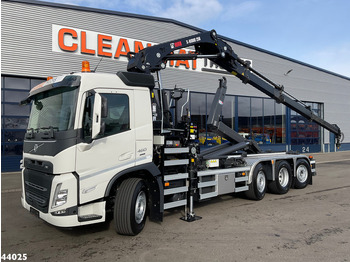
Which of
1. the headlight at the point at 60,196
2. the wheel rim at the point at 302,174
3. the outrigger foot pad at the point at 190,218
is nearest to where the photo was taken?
the headlight at the point at 60,196

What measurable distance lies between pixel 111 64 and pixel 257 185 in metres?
10.5

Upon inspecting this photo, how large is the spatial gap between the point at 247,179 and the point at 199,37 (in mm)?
3912

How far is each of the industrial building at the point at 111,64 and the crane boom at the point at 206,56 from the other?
6.62 m

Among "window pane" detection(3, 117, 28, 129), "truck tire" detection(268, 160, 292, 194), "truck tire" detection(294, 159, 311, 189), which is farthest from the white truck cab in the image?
"window pane" detection(3, 117, 28, 129)

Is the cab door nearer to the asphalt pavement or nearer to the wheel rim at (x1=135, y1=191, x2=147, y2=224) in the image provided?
the wheel rim at (x1=135, y1=191, x2=147, y2=224)

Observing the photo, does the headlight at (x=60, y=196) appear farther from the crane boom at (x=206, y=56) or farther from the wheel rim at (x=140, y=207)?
the crane boom at (x=206, y=56)

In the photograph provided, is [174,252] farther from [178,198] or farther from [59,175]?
[59,175]

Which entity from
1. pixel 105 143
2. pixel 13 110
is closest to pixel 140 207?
pixel 105 143

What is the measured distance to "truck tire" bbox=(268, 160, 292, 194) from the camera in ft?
27.0

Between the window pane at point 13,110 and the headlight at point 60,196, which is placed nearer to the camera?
the headlight at point 60,196

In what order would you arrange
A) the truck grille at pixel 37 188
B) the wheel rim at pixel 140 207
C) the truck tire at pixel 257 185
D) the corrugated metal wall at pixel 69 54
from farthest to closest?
1. the corrugated metal wall at pixel 69 54
2. the truck tire at pixel 257 185
3. the wheel rim at pixel 140 207
4. the truck grille at pixel 37 188

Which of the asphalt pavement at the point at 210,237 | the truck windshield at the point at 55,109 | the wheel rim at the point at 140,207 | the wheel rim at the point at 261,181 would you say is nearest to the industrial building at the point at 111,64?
the asphalt pavement at the point at 210,237

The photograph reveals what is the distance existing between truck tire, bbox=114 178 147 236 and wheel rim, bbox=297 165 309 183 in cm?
642

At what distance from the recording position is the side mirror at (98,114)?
4.10m
